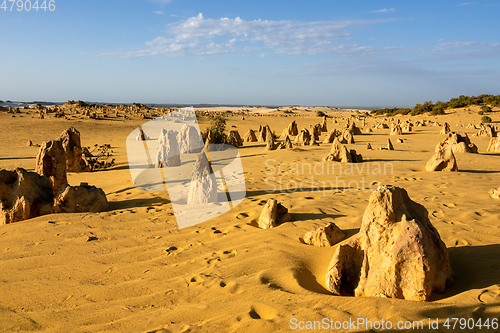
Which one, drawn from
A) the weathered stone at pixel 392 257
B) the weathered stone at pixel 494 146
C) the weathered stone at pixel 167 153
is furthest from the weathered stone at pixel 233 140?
the weathered stone at pixel 392 257

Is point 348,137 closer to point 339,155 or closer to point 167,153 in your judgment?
point 339,155

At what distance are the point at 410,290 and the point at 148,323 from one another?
2128mm

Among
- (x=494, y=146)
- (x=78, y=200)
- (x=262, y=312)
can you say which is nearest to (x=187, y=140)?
(x=78, y=200)

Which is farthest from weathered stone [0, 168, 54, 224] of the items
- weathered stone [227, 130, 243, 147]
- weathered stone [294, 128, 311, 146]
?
weathered stone [294, 128, 311, 146]

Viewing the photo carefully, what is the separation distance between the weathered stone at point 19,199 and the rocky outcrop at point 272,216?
11.5 feet

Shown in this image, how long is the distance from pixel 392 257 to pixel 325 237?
49.0 inches

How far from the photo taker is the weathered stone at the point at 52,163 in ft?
22.1

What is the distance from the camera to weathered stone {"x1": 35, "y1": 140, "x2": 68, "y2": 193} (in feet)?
22.1

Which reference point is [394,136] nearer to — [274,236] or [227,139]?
[227,139]

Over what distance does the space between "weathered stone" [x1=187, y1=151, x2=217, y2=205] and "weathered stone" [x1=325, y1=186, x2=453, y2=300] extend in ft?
10.3

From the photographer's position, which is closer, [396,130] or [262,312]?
[262,312]

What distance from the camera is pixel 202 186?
5828mm

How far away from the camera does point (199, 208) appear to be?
5559 millimetres

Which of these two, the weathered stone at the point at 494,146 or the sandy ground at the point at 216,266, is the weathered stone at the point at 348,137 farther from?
the sandy ground at the point at 216,266
